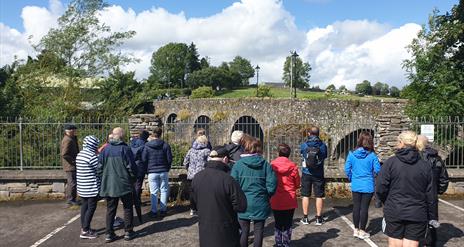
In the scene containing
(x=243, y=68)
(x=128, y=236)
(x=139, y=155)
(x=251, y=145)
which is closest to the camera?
(x=251, y=145)

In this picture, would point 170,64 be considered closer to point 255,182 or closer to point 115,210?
point 115,210

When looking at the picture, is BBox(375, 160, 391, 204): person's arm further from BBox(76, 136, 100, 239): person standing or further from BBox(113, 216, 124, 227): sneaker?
BBox(113, 216, 124, 227): sneaker

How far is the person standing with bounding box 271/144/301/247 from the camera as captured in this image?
5.50m

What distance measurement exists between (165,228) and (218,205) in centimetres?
339

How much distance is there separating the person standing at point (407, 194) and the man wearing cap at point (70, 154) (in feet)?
19.1

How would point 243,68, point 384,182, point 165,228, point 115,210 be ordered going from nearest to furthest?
point 384,182 < point 115,210 < point 165,228 < point 243,68

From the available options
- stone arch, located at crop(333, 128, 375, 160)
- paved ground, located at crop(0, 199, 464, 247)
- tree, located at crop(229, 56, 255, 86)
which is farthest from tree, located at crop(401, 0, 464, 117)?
tree, located at crop(229, 56, 255, 86)

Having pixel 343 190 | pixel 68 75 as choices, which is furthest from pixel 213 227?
pixel 68 75

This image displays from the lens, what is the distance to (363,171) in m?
6.23

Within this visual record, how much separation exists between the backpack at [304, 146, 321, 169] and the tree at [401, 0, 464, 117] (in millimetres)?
7962

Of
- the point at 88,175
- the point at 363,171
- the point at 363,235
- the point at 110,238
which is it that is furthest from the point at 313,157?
the point at 88,175

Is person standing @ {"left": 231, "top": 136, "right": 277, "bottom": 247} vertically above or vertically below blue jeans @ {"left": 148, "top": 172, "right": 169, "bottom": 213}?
above

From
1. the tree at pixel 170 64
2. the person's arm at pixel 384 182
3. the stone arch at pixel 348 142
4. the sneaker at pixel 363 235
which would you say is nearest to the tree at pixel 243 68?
the tree at pixel 170 64

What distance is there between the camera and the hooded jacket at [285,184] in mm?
5496
